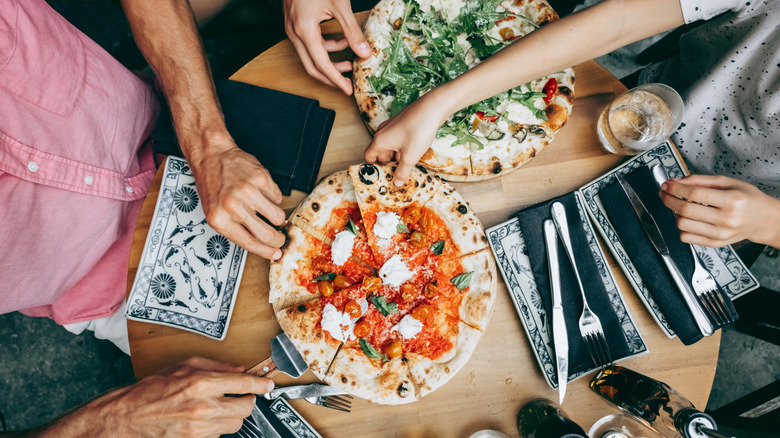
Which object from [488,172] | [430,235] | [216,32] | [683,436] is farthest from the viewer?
[216,32]

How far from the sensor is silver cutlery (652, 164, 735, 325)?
2.04 m

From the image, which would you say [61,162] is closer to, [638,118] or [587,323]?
[587,323]

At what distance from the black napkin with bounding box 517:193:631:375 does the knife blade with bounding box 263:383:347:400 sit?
1193 millimetres

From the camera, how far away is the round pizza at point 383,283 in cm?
206

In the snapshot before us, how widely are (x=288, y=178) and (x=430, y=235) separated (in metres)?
0.83

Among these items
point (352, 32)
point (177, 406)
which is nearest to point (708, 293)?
point (352, 32)

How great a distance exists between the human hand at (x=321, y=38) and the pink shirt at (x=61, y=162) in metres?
1.01

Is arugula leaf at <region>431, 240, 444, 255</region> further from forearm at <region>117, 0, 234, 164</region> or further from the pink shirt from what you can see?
the pink shirt

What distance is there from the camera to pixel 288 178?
84.7 inches

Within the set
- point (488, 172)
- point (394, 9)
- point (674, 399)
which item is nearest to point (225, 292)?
point (488, 172)

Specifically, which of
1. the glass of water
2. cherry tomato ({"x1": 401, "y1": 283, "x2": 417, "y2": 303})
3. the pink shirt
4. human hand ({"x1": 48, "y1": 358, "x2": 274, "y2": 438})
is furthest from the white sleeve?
the pink shirt

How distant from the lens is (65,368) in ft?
12.5

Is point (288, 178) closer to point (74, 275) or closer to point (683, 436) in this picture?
point (74, 275)

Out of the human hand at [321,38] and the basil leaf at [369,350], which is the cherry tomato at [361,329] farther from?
the human hand at [321,38]
